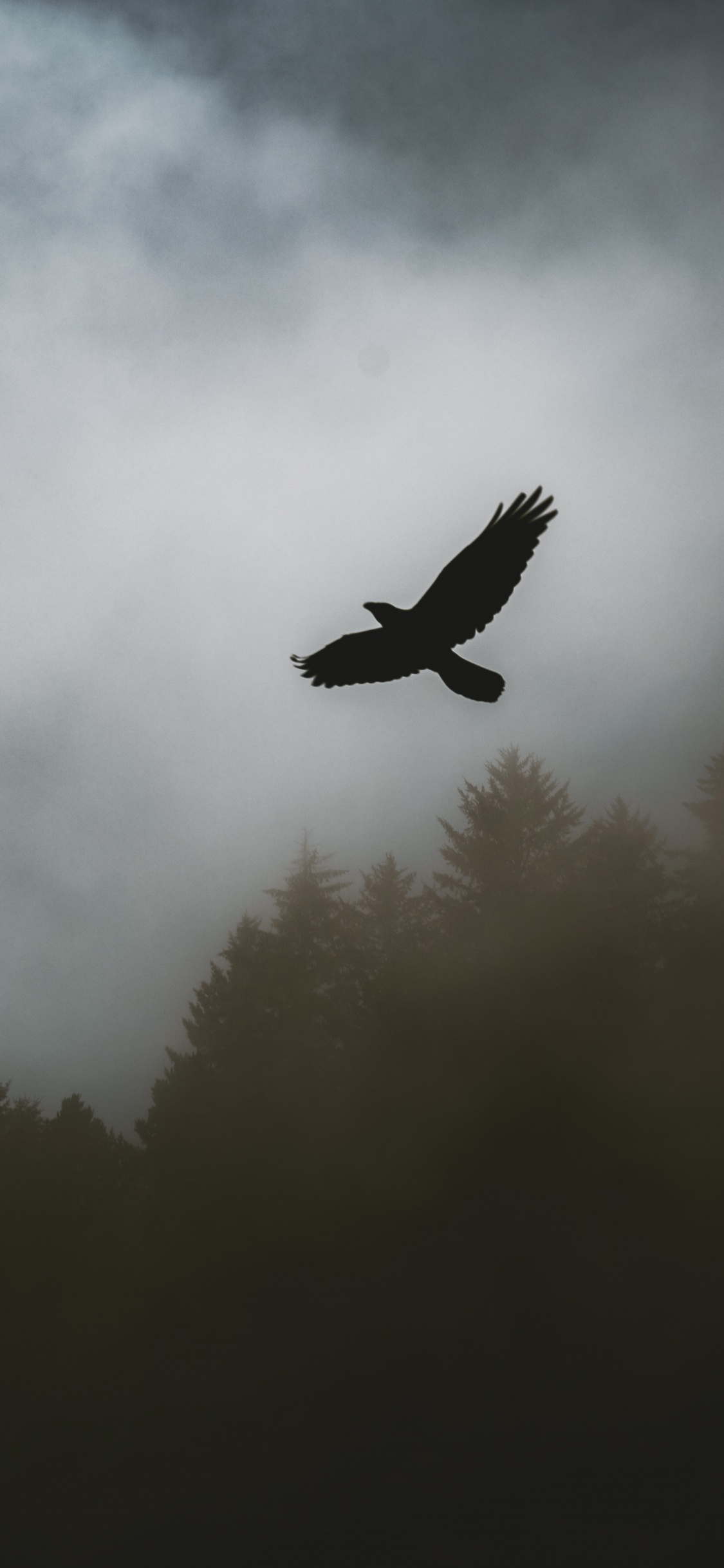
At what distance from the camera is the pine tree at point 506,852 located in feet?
50.1

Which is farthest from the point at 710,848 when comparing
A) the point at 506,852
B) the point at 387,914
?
the point at 387,914

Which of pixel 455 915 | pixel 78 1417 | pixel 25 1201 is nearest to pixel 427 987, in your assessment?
pixel 455 915

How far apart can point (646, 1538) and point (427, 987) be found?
25.3 feet

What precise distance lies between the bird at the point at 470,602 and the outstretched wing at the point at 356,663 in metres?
0.28

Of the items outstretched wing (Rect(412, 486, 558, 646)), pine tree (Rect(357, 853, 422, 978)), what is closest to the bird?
outstretched wing (Rect(412, 486, 558, 646))

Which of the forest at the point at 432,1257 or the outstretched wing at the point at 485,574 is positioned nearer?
the outstretched wing at the point at 485,574

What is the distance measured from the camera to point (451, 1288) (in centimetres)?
1155

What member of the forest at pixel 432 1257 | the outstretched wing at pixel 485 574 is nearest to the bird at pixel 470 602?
the outstretched wing at pixel 485 574

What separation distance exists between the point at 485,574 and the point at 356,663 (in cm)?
145

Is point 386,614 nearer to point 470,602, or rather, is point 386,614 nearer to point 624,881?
point 470,602

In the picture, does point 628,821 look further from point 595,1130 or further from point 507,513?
point 507,513

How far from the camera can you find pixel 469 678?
6.01m

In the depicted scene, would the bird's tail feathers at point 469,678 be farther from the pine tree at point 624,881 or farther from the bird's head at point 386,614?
the pine tree at point 624,881

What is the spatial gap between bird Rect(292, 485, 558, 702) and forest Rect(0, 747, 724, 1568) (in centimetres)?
849
